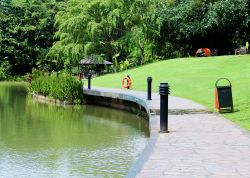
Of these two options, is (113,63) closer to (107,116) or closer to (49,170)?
(107,116)

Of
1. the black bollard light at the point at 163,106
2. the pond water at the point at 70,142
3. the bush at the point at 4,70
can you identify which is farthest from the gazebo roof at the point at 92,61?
the black bollard light at the point at 163,106

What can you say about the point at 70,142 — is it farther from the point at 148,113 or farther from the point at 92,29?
the point at 92,29

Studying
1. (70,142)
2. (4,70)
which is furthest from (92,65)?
(70,142)

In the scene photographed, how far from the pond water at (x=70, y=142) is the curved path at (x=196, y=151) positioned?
0.94 meters

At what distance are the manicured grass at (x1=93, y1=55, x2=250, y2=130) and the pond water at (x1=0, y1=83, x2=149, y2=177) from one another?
3.08m

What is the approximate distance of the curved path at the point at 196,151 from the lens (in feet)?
25.6

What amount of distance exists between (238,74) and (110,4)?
20403 mm

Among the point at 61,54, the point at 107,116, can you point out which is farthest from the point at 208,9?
the point at 107,116

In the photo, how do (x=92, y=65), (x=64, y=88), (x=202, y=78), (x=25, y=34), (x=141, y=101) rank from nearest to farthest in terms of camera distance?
(x=141, y=101), (x=64, y=88), (x=202, y=78), (x=92, y=65), (x=25, y=34)

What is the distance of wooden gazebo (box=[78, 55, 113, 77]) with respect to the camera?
155 feet

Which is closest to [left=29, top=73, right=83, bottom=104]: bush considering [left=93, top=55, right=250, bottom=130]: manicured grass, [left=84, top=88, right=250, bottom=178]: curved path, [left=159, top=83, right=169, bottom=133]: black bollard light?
[left=93, top=55, right=250, bottom=130]: manicured grass

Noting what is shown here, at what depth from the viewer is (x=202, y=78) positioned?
97.3 ft

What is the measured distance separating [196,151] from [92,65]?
43.5m

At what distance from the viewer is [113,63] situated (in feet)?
158
